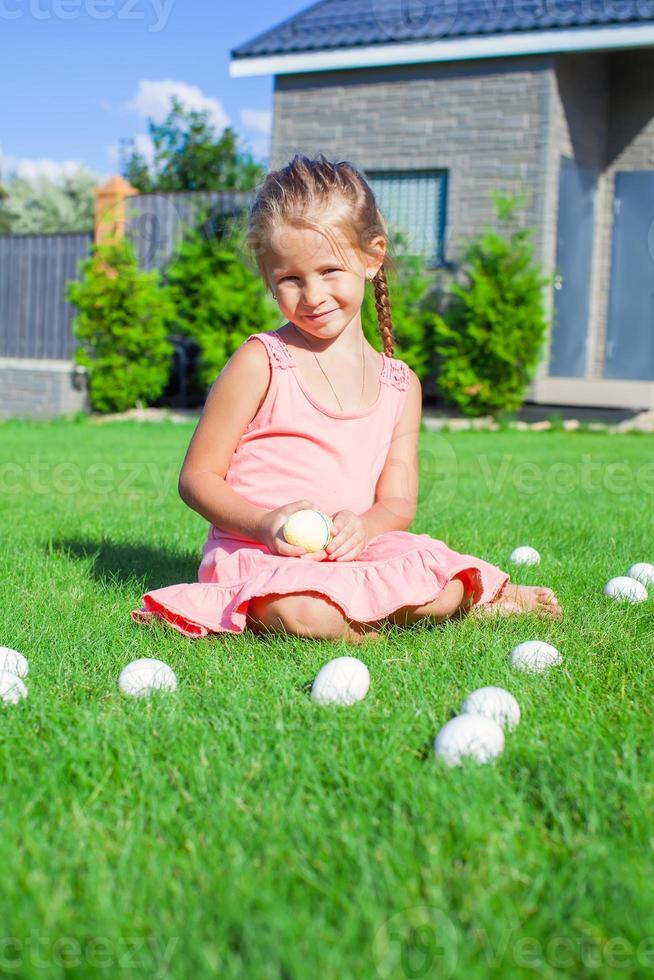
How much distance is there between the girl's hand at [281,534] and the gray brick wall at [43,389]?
994cm

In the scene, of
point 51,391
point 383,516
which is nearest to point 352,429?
point 383,516

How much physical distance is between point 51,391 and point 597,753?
1127 centimetres

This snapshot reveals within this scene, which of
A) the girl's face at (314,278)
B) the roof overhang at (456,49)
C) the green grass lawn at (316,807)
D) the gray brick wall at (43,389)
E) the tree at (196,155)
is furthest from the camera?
the tree at (196,155)

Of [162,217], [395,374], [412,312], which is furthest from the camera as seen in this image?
[162,217]

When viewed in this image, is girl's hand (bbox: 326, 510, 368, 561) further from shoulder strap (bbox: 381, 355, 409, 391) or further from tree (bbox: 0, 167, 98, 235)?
tree (bbox: 0, 167, 98, 235)

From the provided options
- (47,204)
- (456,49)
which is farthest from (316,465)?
(47,204)

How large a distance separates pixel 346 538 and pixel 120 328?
9.79 m

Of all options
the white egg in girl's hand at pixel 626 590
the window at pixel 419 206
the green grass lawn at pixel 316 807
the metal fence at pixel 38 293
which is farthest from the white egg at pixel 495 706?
the metal fence at pixel 38 293

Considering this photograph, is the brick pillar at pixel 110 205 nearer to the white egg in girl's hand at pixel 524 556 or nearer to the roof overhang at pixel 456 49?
the roof overhang at pixel 456 49

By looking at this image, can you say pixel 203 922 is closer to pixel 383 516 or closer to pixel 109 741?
pixel 109 741

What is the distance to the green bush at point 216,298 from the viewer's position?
1209cm

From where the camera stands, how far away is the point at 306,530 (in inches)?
110

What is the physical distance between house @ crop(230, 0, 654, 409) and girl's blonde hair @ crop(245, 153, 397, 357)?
869cm

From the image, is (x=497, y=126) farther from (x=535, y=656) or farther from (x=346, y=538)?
Result: (x=535, y=656)
